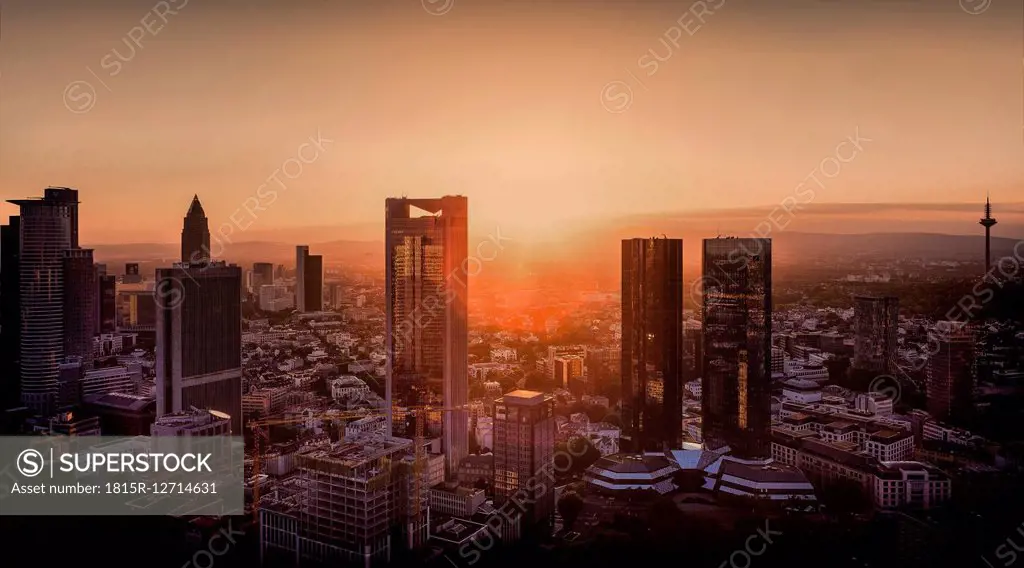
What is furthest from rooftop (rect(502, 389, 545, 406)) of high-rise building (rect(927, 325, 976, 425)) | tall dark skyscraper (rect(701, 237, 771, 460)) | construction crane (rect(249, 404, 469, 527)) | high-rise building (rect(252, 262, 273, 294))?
high-rise building (rect(252, 262, 273, 294))

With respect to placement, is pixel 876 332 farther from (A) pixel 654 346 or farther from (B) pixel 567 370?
(B) pixel 567 370

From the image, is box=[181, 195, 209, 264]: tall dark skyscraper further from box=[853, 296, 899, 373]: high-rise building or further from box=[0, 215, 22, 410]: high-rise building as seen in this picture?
box=[853, 296, 899, 373]: high-rise building

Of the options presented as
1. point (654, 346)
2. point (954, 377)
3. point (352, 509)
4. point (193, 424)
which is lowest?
point (352, 509)

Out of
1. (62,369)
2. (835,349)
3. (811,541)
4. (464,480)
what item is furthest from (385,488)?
(835,349)

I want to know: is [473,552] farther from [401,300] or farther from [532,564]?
[401,300]

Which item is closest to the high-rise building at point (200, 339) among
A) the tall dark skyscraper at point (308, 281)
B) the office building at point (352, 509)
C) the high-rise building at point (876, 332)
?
the tall dark skyscraper at point (308, 281)

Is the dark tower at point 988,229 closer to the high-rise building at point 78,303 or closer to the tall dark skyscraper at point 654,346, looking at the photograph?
the tall dark skyscraper at point 654,346

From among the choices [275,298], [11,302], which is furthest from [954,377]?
[11,302]
